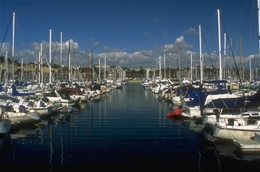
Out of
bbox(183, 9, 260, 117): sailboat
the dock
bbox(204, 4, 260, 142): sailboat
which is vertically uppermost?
bbox(183, 9, 260, 117): sailboat

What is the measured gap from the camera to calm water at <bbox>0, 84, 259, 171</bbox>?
1728cm

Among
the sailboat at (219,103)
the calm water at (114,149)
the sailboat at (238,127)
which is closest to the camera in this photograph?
the calm water at (114,149)

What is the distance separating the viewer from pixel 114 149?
2095cm

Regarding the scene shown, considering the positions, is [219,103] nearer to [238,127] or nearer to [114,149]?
[238,127]

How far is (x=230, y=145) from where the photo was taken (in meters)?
21.8

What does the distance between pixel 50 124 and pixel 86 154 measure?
46.8ft

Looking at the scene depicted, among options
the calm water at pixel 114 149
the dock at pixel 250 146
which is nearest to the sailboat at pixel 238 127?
the dock at pixel 250 146

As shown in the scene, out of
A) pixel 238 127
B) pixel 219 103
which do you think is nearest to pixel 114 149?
pixel 238 127

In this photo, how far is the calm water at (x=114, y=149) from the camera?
56.7 ft

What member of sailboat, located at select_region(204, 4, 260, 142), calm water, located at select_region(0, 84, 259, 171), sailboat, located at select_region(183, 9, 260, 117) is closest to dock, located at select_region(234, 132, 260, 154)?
sailboat, located at select_region(204, 4, 260, 142)

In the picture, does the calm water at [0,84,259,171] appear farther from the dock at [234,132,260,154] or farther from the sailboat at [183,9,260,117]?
the sailboat at [183,9,260,117]

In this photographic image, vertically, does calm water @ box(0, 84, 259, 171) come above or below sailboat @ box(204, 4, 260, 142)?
below

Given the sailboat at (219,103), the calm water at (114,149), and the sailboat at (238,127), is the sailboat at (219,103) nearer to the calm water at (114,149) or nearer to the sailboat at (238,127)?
the sailboat at (238,127)

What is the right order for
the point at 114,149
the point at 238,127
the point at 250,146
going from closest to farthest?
the point at 250,146 → the point at 114,149 → the point at 238,127
